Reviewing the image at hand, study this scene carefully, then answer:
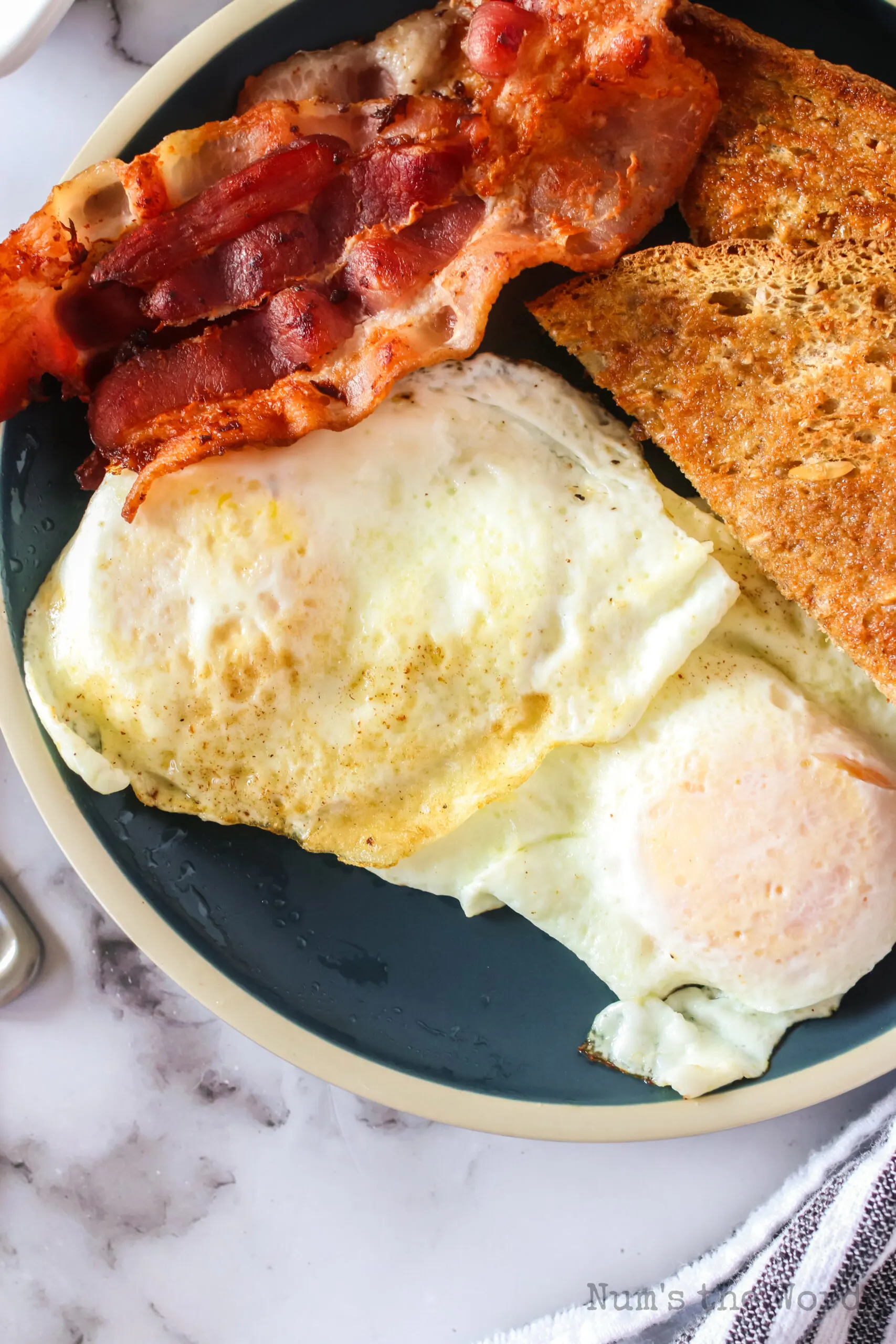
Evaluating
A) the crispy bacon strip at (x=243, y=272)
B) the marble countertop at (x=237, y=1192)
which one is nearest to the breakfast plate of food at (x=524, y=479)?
the crispy bacon strip at (x=243, y=272)

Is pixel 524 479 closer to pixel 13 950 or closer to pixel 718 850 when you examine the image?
pixel 718 850

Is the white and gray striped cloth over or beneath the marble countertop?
beneath

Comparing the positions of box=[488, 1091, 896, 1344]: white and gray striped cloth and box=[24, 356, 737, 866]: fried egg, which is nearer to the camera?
box=[24, 356, 737, 866]: fried egg

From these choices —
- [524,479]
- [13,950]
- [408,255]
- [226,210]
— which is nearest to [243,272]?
[226,210]

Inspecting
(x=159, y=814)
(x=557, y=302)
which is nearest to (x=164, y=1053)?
(x=159, y=814)

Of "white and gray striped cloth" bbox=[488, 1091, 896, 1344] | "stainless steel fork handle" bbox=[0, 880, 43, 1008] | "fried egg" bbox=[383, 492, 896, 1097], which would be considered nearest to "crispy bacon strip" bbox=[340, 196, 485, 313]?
"fried egg" bbox=[383, 492, 896, 1097]

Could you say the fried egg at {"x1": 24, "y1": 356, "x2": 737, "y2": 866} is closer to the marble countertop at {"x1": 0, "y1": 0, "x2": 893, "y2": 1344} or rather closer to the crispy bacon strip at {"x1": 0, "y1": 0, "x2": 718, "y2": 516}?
the crispy bacon strip at {"x1": 0, "y1": 0, "x2": 718, "y2": 516}

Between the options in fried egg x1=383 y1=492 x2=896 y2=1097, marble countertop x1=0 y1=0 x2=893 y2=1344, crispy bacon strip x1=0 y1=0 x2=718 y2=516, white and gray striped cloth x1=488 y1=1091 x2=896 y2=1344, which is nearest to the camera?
crispy bacon strip x1=0 y1=0 x2=718 y2=516
